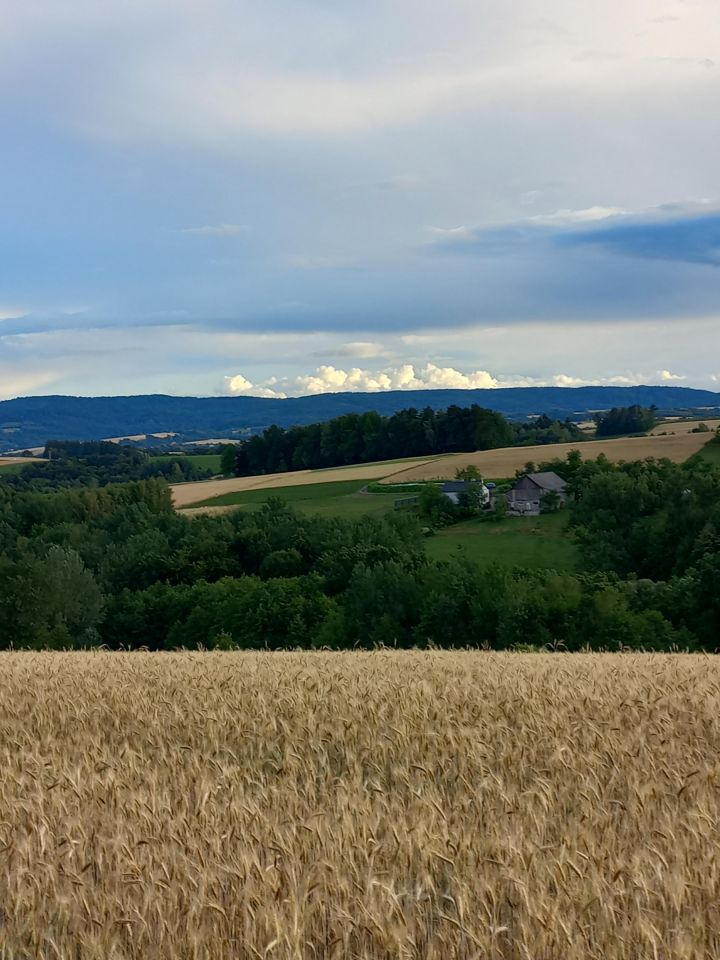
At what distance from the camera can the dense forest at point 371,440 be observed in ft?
445

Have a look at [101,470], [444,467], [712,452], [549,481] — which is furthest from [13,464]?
[712,452]

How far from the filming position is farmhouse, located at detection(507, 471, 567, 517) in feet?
282

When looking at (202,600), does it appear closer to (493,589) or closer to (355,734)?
(493,589)

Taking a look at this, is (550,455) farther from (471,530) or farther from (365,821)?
(365,821)

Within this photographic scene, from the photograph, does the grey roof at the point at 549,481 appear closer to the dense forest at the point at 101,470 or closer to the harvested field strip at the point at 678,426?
the harvested field strip at the point at 678,426

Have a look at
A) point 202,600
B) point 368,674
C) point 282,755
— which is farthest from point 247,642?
point 282,755

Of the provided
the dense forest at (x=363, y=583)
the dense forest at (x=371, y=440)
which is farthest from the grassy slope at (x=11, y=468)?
the dense forest at (x=363, y=583)

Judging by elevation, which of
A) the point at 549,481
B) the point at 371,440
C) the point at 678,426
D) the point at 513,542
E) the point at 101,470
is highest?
the point at 678,426

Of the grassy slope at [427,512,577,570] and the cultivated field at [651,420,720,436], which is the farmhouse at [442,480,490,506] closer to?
the grassy slope at [427,512,577,570]

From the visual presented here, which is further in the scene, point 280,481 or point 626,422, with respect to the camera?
point 626,422

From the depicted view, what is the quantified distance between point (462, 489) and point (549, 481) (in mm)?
9359

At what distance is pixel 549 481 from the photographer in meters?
92.4

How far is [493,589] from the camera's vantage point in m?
48.0

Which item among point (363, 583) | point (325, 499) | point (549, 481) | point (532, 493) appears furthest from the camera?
point (325, 499)
